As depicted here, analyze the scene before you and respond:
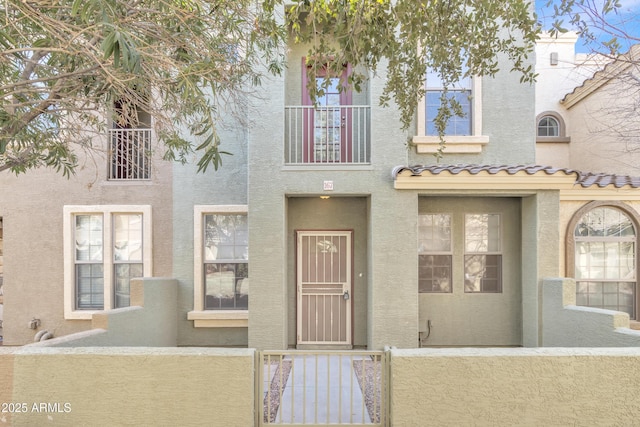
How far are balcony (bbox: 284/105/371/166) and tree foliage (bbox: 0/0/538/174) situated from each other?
1491mm

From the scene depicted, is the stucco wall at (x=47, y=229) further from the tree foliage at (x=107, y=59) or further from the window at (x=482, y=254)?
the window at (x=482, y=254)

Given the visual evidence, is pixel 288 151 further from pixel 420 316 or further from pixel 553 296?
pixel 553 296

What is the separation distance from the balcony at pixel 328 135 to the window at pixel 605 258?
499cm

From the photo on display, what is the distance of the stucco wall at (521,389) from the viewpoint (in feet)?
12.1

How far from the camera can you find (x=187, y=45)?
4.52 metres

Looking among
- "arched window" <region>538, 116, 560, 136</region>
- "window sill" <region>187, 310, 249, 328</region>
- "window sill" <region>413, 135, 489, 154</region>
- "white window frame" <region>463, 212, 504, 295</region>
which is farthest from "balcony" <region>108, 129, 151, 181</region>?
"arched window" <region>538, 116, 560, 136</region>

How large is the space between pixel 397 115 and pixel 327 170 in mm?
1682

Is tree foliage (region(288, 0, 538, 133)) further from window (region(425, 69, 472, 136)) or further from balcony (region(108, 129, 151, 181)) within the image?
balcony (region(108, 129, 151, 181))

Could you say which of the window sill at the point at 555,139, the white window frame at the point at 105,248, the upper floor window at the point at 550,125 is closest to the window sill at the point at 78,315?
the white window frame at the point at 105,248

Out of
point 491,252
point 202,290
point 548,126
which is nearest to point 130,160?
point 202,290

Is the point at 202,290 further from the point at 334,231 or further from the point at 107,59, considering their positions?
the point at 107,59

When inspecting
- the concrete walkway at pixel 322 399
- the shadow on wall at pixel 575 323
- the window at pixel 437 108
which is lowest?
the concrete walkway at pixel 322 399

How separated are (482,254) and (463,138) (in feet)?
8.19

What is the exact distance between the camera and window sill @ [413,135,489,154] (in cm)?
722
